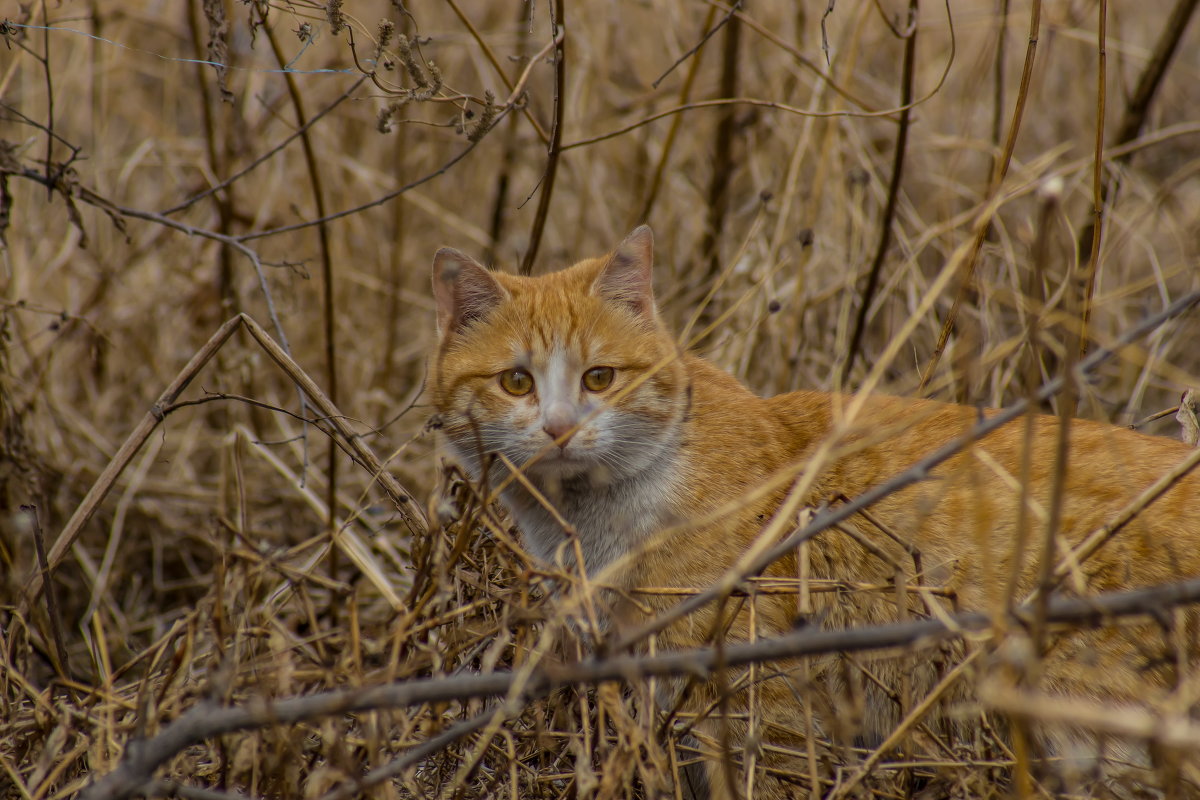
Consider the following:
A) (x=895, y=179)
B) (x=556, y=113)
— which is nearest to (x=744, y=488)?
(x=556, y=113)

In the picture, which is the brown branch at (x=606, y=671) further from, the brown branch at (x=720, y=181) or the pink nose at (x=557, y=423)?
the brown branch at (x=720, y=181)

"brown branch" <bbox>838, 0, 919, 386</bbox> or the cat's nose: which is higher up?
"brown branch" <bbox>838, 0, 919, 386</bbox>

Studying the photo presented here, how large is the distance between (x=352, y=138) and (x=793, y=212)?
6.95 ft

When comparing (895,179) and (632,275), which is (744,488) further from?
(895,179)

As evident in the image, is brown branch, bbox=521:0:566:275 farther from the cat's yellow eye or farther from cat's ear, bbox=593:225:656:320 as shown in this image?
the cat's yellow eye

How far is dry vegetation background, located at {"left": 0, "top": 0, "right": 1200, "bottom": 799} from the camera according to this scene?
93.2 inches

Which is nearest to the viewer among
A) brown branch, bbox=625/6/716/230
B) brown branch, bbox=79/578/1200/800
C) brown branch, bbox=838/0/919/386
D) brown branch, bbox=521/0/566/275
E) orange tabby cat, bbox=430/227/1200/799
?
brown branch, bbox=79/578/1200/800

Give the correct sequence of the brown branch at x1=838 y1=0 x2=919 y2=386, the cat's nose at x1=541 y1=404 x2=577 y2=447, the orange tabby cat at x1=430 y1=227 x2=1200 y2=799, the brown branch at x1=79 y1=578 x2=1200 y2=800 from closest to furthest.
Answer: the brown branch at x1=79 y1=578 x2=1200 y2=800
the orange tabby cat at x1=430 y1=227 x2=1200 y2=799
the cat's nose at x1=541 y1=404 x2=577 y2=447
the brown branch at x1=838 y1=0 x2=919 y2=386

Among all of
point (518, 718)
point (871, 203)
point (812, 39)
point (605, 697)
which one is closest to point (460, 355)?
point (518, 718)

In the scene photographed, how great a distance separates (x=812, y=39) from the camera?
3.98m

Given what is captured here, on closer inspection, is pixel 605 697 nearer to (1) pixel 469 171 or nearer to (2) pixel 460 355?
(2) pixel 460 355

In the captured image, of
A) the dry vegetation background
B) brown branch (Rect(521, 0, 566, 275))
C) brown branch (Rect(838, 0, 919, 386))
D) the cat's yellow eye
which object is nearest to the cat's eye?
the cat's yellow eye

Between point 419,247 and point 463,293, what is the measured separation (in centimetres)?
230

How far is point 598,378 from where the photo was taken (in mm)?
2547
